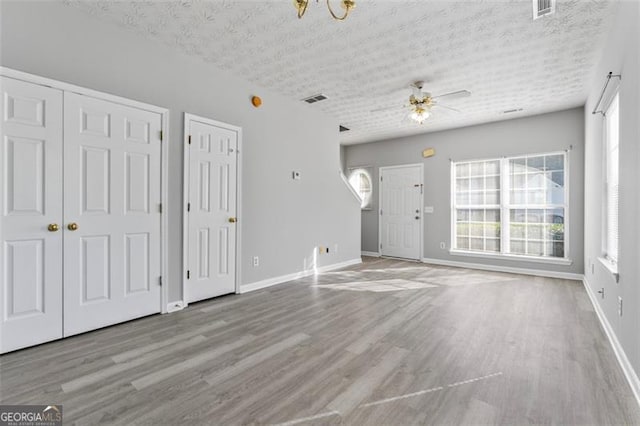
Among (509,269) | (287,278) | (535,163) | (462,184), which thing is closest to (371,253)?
(462,184)

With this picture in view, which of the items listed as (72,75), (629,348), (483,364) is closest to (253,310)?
(483,364)

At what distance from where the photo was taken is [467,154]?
20.4ft

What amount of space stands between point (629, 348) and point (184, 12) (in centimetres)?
432

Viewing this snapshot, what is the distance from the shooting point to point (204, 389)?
192cm

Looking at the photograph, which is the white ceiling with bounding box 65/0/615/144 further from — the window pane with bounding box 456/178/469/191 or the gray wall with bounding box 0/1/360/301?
the window pane with bounding box 456/178/469/191

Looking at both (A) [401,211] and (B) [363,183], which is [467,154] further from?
(B) [363,183]

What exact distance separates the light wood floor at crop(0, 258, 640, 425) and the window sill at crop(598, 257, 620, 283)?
58 cm

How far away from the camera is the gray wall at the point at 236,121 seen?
8.55 feet

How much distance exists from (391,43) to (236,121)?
210 cm

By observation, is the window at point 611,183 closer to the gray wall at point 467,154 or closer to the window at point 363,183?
the gray wall at point 467,154

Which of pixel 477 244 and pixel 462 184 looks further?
pixel 462 184

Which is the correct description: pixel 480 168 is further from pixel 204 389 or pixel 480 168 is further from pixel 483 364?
pixel 204 389

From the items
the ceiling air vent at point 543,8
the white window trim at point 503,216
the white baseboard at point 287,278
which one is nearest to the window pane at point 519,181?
the white window trim at point 503,216

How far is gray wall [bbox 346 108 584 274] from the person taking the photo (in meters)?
5.14
